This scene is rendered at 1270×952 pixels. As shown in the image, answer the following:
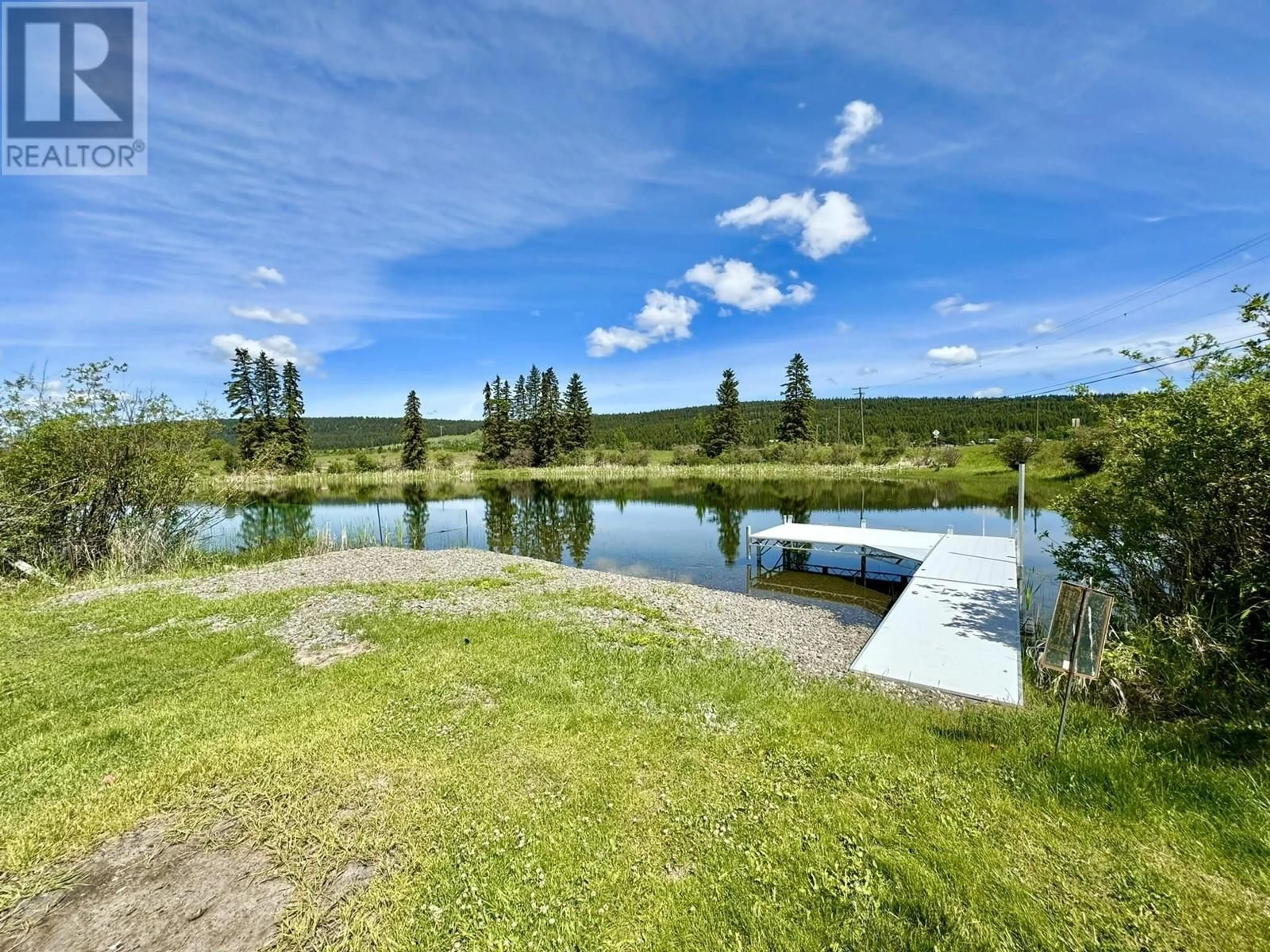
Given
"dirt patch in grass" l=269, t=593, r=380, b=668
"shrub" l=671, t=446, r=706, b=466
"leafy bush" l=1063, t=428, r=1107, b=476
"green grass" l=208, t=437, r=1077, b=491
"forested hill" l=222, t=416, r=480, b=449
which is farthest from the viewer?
"forested hill" l=222, t=416, r=480, b=449

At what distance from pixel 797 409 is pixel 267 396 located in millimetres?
51637

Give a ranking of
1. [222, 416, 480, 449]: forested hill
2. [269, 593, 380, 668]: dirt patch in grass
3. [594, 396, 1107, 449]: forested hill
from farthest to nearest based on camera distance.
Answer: [222, 416, 480, 449]: forested hill, [594, 396, 1107, 449]: forested hill, [269, 593, 380, 668]: dirt patch in grass

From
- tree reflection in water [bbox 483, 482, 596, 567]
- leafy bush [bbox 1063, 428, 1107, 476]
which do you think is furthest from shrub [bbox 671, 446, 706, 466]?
leafy bush [bbox 1063, 428, 1107, 476]

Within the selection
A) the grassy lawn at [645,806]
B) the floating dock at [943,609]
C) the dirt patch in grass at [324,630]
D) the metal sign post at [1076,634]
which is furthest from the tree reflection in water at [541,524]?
the metal sign post at [1076,634]

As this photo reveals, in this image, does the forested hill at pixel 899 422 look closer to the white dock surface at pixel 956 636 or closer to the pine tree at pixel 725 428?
the pine tree at pixel 725 428

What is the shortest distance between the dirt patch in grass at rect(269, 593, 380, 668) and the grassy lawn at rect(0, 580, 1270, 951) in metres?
0.56

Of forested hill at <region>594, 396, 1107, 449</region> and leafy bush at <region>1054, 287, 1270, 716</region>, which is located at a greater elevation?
forested hill at <region>594, 396, 1107, 449</region>

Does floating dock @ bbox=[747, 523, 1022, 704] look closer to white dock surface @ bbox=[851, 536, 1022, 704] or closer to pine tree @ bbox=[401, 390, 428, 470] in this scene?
white dock surface @ bbox=[851, 536, 1022, 704]

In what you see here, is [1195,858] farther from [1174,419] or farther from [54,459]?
[54,459]

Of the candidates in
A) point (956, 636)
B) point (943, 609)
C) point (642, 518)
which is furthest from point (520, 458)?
point (956, 636)

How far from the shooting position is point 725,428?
184 feet

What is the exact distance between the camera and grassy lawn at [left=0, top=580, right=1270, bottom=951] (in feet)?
8.89

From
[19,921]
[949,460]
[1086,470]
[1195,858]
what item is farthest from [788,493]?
[19,921]

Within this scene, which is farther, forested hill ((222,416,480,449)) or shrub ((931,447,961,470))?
forested hill ((222,416,480,449))
